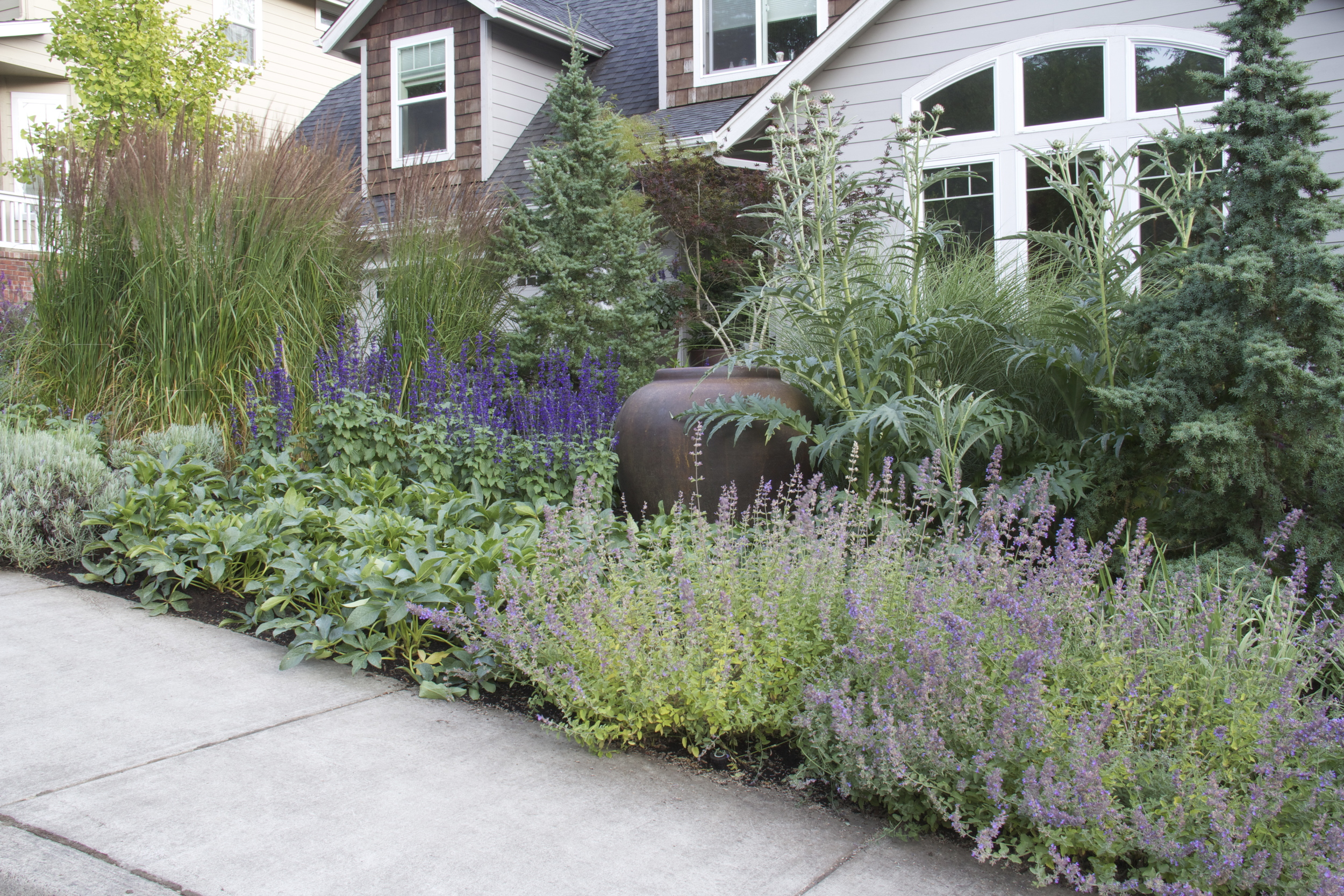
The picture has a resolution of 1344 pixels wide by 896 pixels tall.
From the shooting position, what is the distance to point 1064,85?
7277 millimetres

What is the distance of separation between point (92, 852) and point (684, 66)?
367 inches

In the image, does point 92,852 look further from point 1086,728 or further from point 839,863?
point 1086,728

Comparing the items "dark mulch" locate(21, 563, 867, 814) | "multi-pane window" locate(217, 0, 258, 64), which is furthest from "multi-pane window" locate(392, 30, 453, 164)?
"dark mulch" locate(21, 563, 867, 814)

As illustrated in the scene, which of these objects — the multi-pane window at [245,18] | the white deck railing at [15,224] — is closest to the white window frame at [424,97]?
the white deck railing at [15,224]

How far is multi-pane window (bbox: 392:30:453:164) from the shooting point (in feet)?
35.8

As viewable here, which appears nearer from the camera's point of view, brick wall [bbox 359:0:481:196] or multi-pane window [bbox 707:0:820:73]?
multi-pane window [bbox 707:0:820:73]

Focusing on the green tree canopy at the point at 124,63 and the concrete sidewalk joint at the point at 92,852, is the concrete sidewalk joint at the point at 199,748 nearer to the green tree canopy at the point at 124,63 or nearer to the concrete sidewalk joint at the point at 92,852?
the concrete sidewalk joint at the point at 92,852

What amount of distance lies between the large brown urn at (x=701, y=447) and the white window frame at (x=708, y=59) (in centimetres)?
605

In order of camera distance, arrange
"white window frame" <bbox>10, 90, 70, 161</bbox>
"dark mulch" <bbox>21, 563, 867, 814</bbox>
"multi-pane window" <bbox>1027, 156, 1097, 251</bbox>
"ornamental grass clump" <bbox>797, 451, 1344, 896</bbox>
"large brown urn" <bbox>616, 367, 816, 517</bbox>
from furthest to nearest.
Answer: "white window frame" <bbox>10, 90, 70, 161</bbox>
"multi-pane window" <bbox>1027, 156, 1097, 251</bbox>
"large brown urn" <bbox>616, 367, 816, 517</bbox>
"dark mulch" <bbox>21, 563, 867, 814</bbox>
"ornamental grass clump" <bbox>797, 451, 1344, 896</bbox>

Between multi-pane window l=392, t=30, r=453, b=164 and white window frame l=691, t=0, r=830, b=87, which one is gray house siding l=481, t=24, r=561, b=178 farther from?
white window frame l=691, t=0, r=830, b=87

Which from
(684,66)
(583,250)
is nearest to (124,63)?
(684,66)

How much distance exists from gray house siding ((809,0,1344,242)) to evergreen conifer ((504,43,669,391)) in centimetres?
226

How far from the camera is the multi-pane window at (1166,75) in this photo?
6.86 m

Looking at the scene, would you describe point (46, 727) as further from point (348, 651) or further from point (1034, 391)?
point (1034, 391)
